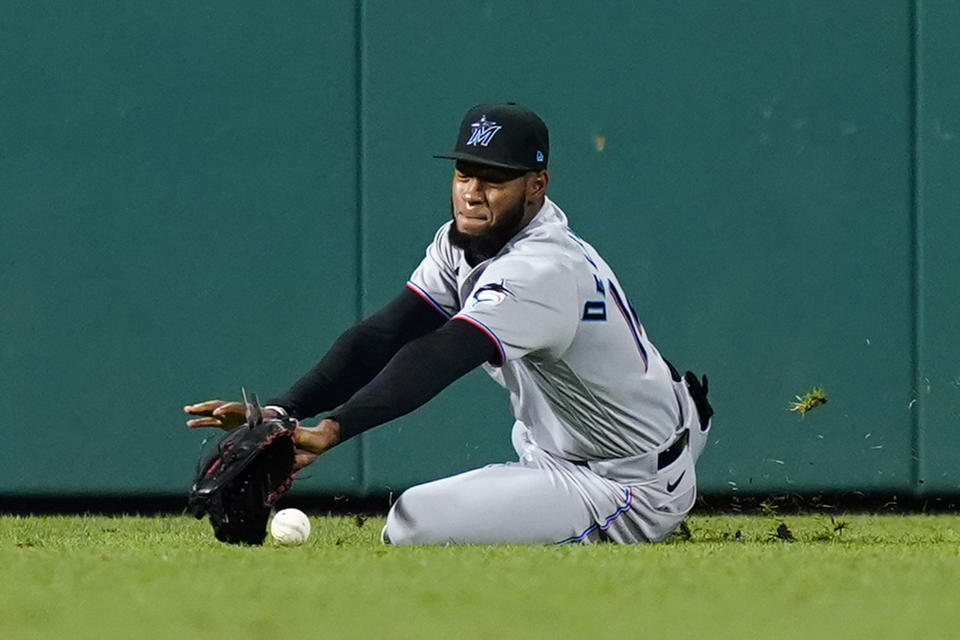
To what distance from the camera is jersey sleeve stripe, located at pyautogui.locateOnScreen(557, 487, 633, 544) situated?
15.3 feet

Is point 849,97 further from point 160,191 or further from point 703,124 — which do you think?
point 160,191

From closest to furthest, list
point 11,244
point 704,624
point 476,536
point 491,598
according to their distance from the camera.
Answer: point 704,624, point 491,598, point 476,536, point 11,244

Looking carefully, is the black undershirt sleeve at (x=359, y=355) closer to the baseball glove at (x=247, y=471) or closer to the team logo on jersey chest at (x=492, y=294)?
the baseball glove at (x=247, y=471)

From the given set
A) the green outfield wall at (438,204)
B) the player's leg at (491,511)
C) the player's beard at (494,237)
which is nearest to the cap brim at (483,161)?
the player's beard at (494,237)

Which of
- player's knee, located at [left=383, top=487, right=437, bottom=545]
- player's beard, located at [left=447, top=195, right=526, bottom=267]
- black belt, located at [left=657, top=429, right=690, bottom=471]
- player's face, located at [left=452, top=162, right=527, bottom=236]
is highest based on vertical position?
player's face, located at [left=452, top=162, right=527, bottom=236]

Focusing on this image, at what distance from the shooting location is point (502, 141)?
4680 millimetres

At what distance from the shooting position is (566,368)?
464 centimetres

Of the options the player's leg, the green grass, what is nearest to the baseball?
the green grass

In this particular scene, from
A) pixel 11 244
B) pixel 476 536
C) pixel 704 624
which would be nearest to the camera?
pixel 704 624

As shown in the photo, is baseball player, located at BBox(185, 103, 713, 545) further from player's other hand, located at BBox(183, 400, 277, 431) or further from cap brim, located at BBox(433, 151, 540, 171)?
player's other hand, located at BBox(183, 400, 277, 431)

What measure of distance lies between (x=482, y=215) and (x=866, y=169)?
2.22m

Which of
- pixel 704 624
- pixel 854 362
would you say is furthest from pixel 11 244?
pixel 704 624

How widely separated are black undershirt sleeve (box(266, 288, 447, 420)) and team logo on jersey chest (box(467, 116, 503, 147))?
0.57 m

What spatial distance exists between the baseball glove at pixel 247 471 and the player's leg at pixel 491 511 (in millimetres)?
422
